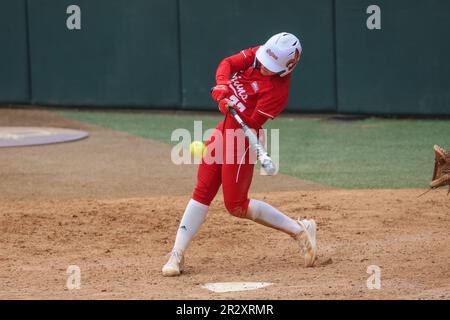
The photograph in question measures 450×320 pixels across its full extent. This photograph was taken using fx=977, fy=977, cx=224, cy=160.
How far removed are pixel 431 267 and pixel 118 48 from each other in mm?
9420

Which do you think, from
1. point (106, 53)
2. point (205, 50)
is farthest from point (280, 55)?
point (106, 53)

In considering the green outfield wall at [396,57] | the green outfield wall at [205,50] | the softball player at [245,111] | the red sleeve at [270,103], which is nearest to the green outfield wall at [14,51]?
the green outfield wall at [205,50]

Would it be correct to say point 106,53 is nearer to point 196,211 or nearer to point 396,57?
point 396,57

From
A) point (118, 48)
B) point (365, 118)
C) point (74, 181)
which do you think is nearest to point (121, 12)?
point (118, 48)

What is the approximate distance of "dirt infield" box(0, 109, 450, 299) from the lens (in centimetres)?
581

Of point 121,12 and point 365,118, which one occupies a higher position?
point 121,12

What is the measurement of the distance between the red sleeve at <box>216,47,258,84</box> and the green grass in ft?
11.0

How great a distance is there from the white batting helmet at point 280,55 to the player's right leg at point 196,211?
717 millimetres

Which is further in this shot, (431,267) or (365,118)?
(365,118)

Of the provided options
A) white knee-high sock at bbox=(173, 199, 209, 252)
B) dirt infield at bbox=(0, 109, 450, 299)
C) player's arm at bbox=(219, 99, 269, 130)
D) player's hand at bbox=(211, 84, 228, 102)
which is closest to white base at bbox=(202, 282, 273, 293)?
dirt infield at bbox=(0, 109, 450, 299)

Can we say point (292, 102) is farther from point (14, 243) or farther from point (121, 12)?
point (14, 243)

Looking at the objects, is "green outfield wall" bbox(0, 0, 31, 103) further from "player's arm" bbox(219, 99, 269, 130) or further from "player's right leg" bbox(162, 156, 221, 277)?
"player's arm" bbox(219, 99, 269, 130)

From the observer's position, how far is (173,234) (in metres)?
7.57

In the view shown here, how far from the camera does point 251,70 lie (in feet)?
20.5
